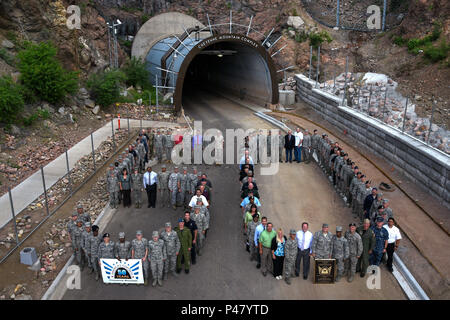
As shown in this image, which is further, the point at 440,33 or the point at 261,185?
the point at 440,33

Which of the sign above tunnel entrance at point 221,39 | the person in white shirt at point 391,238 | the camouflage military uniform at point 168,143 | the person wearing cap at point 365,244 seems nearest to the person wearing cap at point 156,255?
the person wearing cap at point 365,244

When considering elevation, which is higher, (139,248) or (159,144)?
(159,144)

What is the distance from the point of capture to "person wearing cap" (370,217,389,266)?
1077 cm

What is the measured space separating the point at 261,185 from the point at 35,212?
8.43 metres

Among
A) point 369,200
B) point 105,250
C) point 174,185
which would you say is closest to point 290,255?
point 369,200

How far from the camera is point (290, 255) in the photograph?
1041 centimetres

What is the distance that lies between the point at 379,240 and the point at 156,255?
5787 mm

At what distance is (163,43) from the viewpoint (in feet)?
106

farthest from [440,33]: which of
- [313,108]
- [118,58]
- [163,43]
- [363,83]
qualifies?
[118,58]

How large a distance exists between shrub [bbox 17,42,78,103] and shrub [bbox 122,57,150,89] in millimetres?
8538

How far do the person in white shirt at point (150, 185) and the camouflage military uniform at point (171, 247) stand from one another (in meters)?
4.09

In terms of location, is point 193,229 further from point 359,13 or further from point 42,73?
point 359,13
